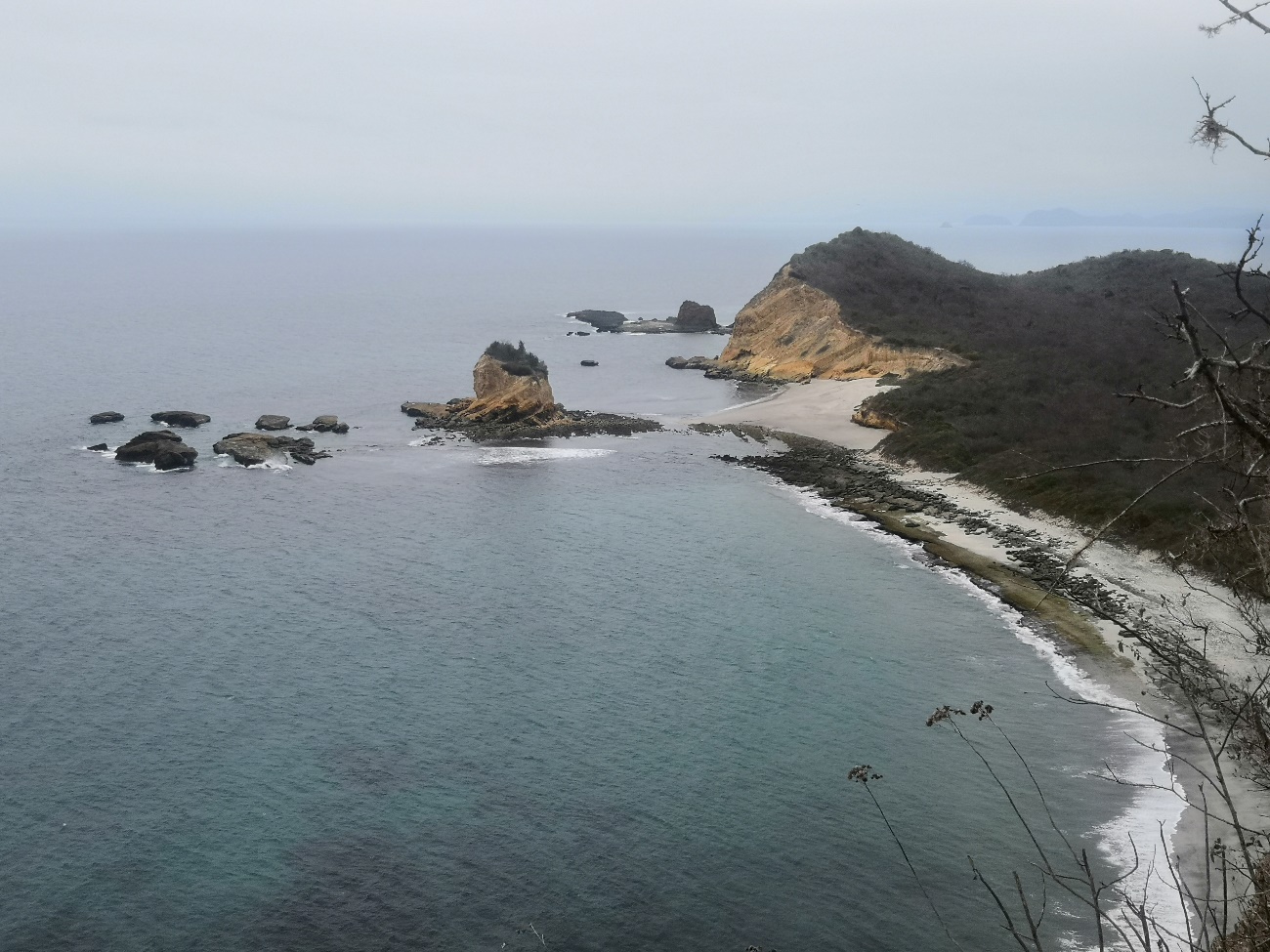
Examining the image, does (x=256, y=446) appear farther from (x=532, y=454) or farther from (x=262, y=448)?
(x=532, y=454)

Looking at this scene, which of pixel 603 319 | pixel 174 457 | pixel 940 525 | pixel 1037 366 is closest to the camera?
pixel 940 525

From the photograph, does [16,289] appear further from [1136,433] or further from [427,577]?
[1136,433]

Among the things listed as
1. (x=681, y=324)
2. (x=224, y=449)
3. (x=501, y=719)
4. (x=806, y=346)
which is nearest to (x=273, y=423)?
(x=224, y=449)

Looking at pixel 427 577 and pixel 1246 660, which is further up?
pixel 1246 660

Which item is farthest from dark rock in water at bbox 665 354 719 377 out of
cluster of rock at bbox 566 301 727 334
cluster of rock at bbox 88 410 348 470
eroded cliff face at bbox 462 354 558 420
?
cluster of rock at bbox 88 410 348 470

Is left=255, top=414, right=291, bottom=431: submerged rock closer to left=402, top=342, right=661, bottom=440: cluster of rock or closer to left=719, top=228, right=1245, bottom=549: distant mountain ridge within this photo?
left=402, top=342, right=661, bottom=440: cluster of rock

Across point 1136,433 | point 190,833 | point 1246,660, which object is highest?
point 1136,433

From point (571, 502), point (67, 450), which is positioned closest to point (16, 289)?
point (67, 450)
